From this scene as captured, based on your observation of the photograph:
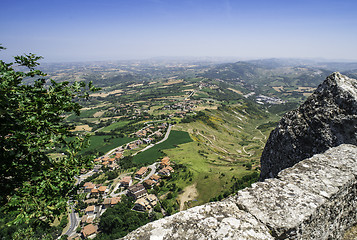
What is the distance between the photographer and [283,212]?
3.95 m

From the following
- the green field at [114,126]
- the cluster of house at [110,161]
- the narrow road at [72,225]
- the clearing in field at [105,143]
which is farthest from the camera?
the green field at [114,126]

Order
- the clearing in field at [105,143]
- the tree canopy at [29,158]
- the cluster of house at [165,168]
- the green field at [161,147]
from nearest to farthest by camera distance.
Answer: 1. the tree canopy at [29,158]
2. the cluster of house at [165,168]
3. the green field at [161,147]
4. the clearing in field at [105,143]

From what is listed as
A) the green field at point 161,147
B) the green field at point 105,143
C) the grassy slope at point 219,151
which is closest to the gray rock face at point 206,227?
the grassy slope at point 219,151

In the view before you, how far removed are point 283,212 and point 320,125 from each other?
20.2ft

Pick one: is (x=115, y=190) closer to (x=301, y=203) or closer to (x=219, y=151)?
(x=219, y=151)

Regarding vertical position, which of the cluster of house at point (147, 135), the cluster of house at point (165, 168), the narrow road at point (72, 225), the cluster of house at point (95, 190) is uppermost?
the cluster of house at point (147, 135)

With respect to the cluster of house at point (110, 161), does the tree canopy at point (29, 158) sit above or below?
above

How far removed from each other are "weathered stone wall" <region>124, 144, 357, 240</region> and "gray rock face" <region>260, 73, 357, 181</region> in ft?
7.37

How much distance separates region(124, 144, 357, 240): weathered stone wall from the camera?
11.7ft

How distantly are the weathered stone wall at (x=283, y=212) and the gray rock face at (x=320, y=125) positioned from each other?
2246mm

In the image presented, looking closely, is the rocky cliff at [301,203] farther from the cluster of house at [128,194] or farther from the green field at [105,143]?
the green field at [105,143]

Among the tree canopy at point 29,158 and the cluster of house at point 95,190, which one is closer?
the tree canopy at point 29,158

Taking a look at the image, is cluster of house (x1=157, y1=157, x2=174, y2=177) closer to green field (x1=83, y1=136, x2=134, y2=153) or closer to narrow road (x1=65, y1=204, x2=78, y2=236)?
narrow road (x1=65, y1=204, x2=78, y2=236)

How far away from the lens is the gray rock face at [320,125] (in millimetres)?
7406
